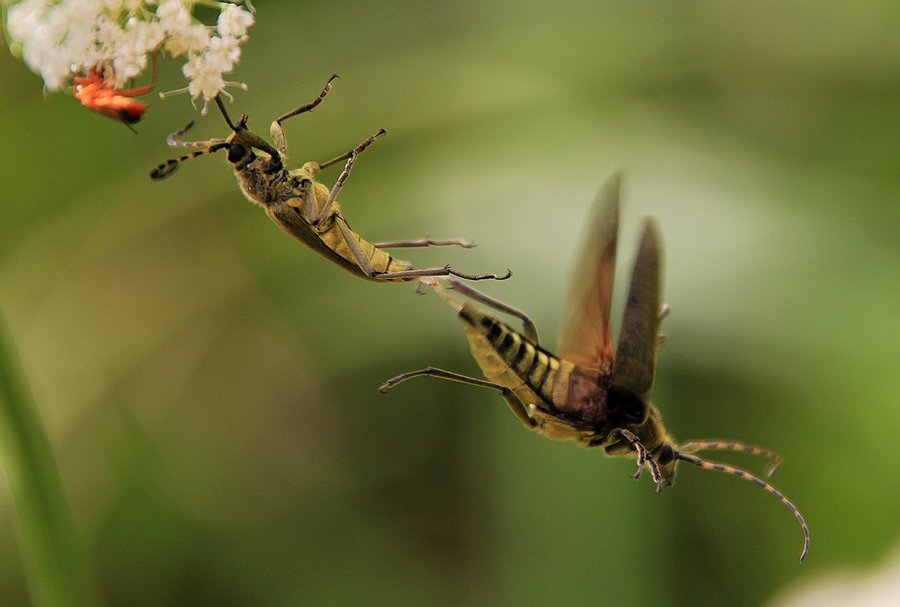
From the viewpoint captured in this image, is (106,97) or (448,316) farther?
(448,316)

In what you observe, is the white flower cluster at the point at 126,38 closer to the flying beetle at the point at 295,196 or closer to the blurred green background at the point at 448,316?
the flying beetle at the point at 295,196

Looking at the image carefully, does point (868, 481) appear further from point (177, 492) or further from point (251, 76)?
point (251, 76)

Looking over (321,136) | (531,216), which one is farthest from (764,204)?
(321,136)

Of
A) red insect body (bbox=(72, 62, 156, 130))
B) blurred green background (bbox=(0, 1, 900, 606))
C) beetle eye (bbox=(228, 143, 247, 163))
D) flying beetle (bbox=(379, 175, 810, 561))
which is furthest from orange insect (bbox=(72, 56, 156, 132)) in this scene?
blurred green background (bbox=(0, 1, 900, 606))

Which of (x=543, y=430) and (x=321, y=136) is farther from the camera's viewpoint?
(x=321, y=136)

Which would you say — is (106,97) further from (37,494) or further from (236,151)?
(37,494)

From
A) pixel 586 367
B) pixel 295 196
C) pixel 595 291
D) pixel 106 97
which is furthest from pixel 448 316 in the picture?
pixel 106 97

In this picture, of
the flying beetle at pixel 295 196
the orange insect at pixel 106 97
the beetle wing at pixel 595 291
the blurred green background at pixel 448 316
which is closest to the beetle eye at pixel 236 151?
the flying beetle at pixel 295 196

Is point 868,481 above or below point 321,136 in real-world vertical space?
below
